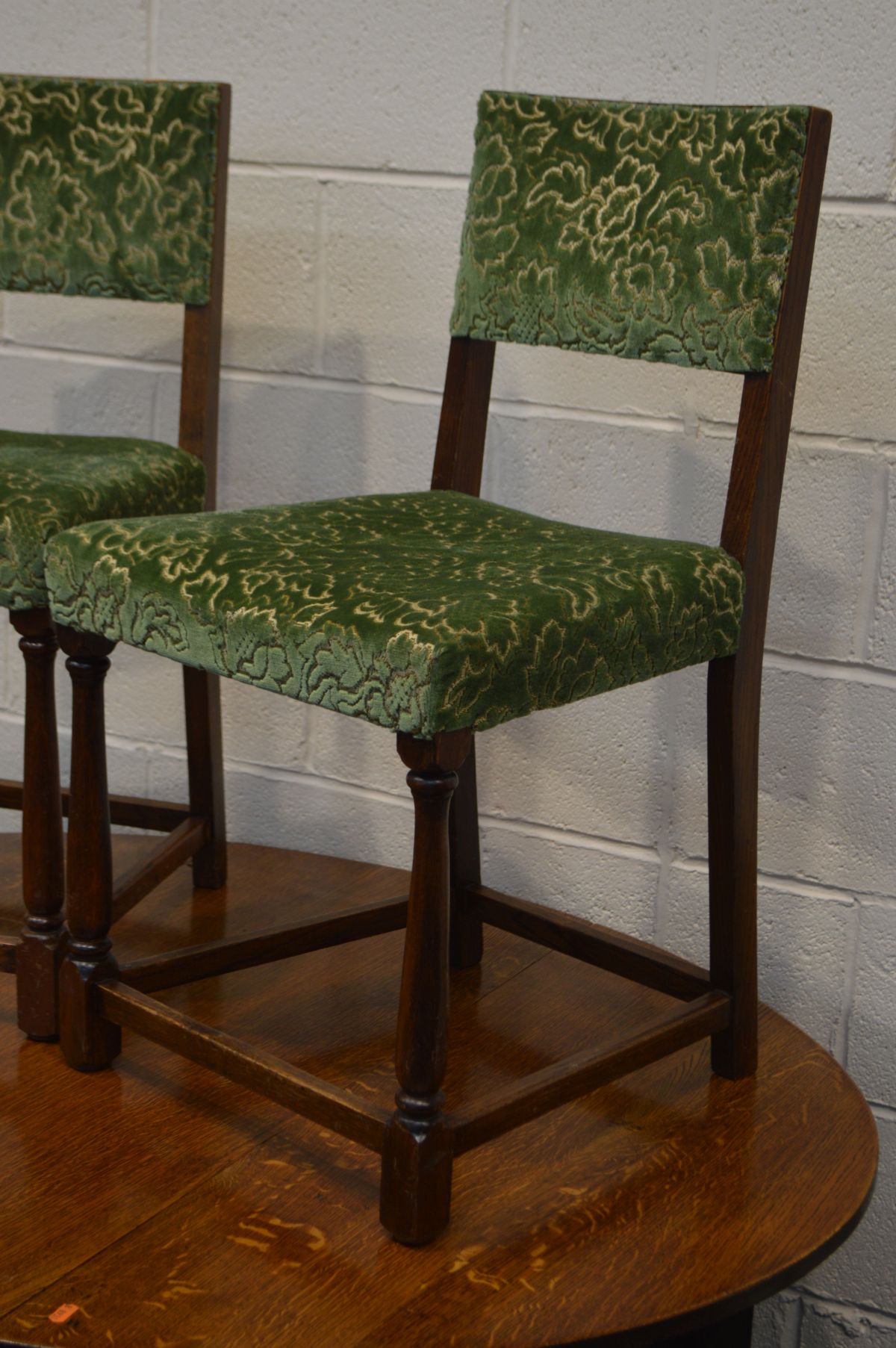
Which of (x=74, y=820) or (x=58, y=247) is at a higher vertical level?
(x=58, y=247)

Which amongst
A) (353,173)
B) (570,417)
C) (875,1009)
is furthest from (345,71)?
(875,1009)

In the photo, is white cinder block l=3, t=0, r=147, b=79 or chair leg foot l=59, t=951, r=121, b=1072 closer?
chair leg foot l=59, t=951, r=121, b=1072

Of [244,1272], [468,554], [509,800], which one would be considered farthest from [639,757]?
[244,1272]

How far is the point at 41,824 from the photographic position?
1.35m

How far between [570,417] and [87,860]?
2.43ft

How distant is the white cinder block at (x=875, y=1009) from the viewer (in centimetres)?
165

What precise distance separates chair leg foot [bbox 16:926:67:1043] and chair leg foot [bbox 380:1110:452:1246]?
15.3 inches

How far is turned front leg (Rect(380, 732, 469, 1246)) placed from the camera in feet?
3.43

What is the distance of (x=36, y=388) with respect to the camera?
202 centimetres

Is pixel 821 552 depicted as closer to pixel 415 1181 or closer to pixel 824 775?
pixel 824 775

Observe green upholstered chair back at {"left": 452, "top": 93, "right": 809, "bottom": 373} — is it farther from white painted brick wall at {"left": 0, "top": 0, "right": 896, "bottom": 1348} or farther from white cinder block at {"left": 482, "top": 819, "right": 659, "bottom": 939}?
white cinder block at {"left": 482, "top": 819, "right": 659, "bottom": 939}

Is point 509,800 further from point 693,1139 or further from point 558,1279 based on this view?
point 558,1279

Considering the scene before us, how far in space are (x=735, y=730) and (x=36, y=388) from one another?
114 cm

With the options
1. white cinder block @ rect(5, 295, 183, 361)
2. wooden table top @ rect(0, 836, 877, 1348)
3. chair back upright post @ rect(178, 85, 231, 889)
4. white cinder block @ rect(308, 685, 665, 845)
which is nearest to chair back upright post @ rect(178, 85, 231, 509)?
chair back upright post @ rect(178, 85, 231, 889)
